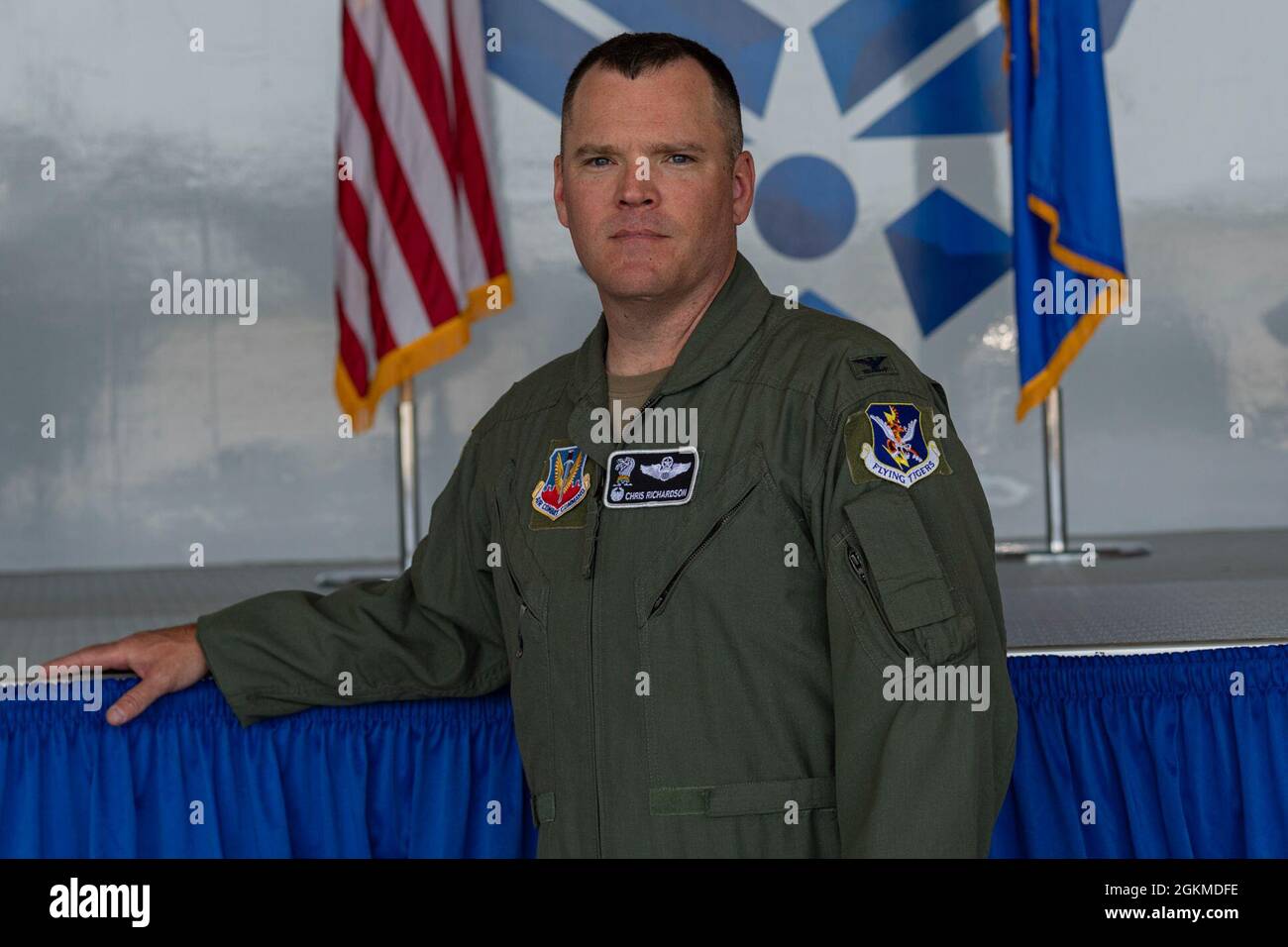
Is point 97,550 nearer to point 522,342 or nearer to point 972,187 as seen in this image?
point 522,342

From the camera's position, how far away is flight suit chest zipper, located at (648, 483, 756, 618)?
4.50ft

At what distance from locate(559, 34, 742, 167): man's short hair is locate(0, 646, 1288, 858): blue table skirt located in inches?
27.8

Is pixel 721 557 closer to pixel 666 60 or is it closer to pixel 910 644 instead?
pixel 910 644

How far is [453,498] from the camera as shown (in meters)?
1.68

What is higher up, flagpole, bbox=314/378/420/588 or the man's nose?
the man's nose

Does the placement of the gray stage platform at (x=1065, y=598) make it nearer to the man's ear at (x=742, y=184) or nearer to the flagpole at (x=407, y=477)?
the flagpole at (x=407, y=477)

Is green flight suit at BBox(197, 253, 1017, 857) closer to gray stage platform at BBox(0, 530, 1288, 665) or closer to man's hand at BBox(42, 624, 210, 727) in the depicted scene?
man's hand at BBox(42, 624, 210, 727)

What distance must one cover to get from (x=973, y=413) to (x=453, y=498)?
3021mm

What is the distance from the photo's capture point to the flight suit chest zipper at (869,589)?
1255mm

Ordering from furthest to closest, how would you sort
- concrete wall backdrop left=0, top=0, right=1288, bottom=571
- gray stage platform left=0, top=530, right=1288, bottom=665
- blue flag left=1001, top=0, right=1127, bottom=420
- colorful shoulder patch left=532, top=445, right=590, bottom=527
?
1. concrete wall backdrop left=0, top=0, right=1288, bottom=571
2. blue flag left=1001, top=0, right=1127, bottom=420
3. gray stage platform left=0, top=530, right=1288, bottom=665
4. colorful shoulder patch left=532, top=445, right=590, bottom=527

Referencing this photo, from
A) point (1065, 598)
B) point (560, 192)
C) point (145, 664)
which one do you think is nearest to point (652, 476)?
point (560, 192)

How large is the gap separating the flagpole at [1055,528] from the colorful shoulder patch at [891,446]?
206 centimetres

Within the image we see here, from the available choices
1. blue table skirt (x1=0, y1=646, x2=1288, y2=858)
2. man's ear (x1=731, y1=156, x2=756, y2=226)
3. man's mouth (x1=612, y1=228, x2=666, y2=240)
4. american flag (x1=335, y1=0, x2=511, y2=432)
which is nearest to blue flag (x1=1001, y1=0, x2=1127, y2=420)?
american flag (x1=335, y1=0, x2=511, y2=432)
